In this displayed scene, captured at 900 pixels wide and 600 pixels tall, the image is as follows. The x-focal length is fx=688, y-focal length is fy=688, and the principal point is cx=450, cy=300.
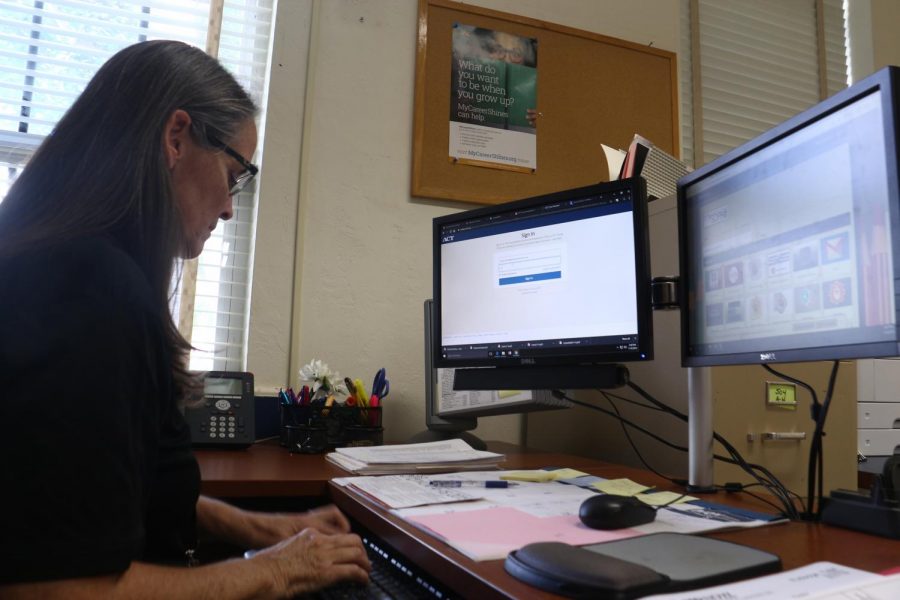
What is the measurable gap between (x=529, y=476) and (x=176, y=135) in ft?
2.35

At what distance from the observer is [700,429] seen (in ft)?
3.51

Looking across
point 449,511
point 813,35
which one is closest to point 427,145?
point 449,511

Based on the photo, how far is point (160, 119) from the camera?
82 centimetres

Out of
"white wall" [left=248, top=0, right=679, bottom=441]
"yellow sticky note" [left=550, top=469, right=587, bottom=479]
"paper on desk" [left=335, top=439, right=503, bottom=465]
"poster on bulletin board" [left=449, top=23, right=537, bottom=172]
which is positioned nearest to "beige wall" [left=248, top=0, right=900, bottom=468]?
"white wall" [left=248, top=0, right=679, bottom=441]

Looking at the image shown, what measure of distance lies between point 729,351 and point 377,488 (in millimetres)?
527

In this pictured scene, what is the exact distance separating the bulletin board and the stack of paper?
832mm

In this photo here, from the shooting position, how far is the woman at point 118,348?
1.83 ft

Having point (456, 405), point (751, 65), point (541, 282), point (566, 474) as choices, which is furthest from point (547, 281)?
point (751, 65)

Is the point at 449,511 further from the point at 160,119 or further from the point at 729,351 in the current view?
the point at 160,119

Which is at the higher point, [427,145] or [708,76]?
[708,76]

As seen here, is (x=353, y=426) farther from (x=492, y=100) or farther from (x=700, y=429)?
(x=492, y=100)

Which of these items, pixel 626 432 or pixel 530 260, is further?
pixel 626 432

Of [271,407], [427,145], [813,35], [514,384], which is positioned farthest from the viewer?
[813,35]

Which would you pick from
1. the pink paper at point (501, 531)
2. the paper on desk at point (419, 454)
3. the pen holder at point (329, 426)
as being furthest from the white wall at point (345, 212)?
the pink paper at point (501, 531)
